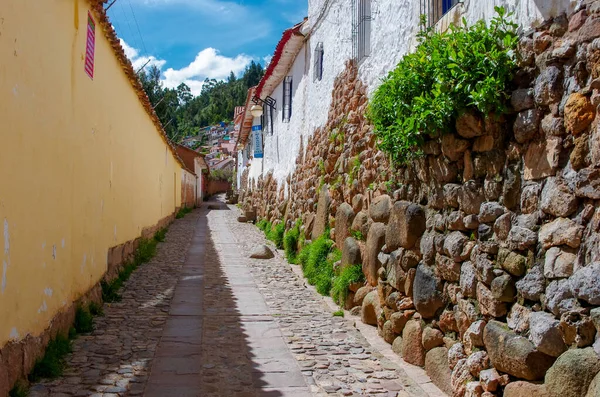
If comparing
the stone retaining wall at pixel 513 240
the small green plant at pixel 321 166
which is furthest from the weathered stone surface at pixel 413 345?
the small green plant at pixel 321 166

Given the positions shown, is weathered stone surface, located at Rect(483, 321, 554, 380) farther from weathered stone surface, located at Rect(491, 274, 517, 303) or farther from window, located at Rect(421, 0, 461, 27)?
window, located at Rect(421, 0, 461, 27)

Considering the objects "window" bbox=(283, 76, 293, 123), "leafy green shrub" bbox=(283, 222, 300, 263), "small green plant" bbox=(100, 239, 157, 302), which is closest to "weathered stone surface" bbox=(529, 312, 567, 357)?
"small green plant" bbox=(100, 239, 157, 302)

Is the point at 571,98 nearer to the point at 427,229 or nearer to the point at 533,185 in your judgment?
the point at 533,185

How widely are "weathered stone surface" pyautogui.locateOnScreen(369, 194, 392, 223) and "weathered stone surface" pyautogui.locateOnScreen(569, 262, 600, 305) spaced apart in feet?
11.0

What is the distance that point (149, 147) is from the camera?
46.3 feet

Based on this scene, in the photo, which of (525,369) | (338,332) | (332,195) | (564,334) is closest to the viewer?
(564,334)

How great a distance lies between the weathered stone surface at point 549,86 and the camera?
3.35 metres

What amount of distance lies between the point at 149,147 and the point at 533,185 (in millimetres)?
11878

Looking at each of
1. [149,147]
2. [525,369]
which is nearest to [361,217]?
[525,369]

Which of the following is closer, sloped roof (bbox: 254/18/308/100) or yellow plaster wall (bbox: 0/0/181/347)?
yellow plaster wall (bbox: 0/0/181/347)

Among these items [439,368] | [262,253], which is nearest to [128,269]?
[262,253]

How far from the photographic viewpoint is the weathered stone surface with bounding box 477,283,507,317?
3.73m

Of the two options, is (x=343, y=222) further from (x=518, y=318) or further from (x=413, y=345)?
(x=518, y=318)

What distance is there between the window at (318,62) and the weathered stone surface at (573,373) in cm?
901
